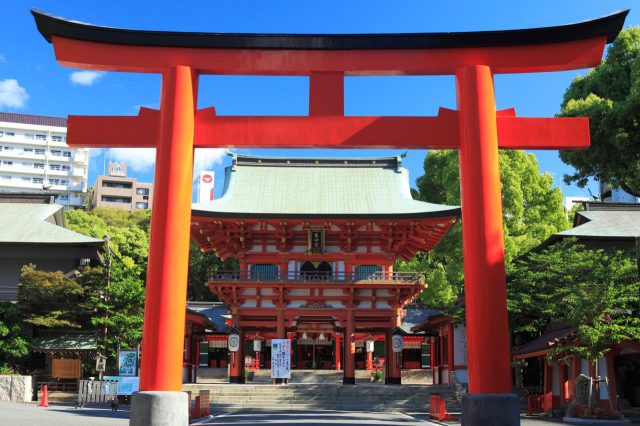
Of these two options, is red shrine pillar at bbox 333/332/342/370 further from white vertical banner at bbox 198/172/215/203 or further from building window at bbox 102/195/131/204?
building window at bbox 102/195/131/204

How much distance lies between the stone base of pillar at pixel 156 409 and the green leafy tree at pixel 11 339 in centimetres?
1926

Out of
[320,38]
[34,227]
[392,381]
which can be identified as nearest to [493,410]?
[320,38]

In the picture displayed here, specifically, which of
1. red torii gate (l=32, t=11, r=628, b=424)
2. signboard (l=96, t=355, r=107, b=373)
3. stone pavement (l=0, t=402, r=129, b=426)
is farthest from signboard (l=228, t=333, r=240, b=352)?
red torii gate (l=32, t=11, r=628, b=424)

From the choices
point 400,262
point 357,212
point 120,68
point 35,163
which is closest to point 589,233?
point 357,212

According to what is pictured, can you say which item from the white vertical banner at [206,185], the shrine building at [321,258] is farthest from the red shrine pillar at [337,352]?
the white vertical banner at [206,185]

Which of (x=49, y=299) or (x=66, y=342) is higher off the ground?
(x=49, y=299)

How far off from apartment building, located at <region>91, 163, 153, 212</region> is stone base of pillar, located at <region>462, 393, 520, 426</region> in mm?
87165

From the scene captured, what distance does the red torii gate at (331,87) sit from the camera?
11664 mm

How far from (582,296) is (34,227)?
25.7 meters

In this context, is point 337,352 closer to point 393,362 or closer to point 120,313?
point 393,362

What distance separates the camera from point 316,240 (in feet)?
95.1

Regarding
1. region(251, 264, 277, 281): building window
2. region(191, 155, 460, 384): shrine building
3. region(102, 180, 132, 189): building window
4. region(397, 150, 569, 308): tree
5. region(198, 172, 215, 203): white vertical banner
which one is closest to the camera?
region(191, 155, 460, 384): shrine building

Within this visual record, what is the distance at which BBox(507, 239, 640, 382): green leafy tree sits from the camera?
742 inches

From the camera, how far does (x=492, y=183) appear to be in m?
11.5
